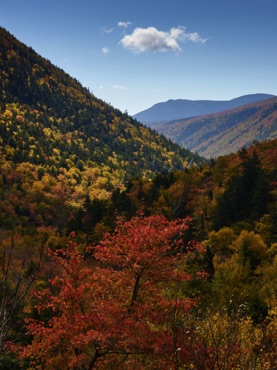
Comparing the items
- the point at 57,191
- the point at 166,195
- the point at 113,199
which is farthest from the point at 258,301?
the point at 57,191

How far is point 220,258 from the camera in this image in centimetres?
5681

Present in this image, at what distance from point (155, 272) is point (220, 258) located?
43.1 meters

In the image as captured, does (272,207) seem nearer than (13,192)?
Yes

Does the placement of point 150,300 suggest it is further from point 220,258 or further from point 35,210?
point 35,210

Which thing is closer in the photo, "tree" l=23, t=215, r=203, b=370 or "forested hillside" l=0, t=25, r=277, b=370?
"forested hillside" l=0, t=25, r=277, b=370

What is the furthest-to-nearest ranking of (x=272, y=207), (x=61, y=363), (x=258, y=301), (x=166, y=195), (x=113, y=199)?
(x=113, y=199) → (x=166, y=195) → (x=272, y=207) → (x=258, y=301) → (x=61, y=363)

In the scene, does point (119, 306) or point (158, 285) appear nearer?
point (119, 306)

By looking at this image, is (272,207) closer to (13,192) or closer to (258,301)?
(258,301)

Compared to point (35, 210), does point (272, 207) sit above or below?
above

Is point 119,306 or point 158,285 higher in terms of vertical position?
point 119,306

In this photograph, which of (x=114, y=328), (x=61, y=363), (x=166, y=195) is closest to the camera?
(x=114, y=328)

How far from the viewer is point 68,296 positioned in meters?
16.1

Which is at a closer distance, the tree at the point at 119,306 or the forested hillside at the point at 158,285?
the forested hillside at the point at 158,285

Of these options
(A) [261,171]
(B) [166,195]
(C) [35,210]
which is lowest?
(C) [35,210]
